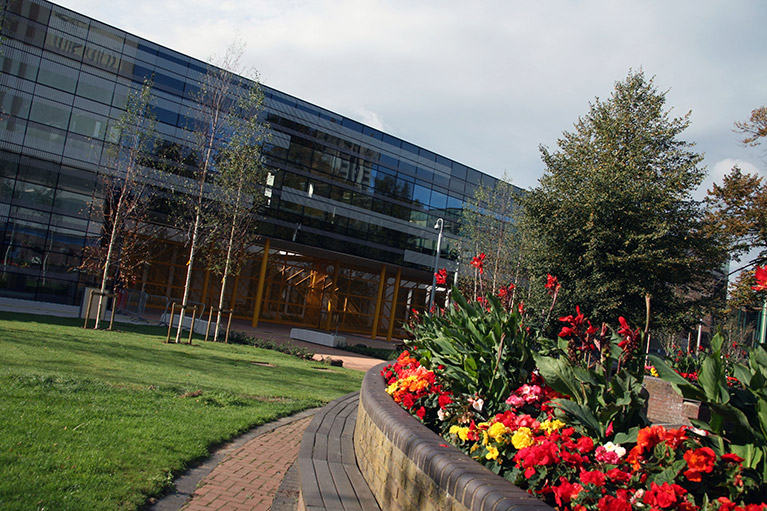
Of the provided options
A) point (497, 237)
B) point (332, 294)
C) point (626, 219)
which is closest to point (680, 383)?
point (626, 219)

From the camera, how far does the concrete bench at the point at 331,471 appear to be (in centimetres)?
357

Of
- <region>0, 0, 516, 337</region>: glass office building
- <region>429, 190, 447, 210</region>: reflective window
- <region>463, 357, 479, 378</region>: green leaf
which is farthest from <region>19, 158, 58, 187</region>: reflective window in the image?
<region>463, 357, 479, 378</region>: green leaf

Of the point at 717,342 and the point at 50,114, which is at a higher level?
the point at 50,114

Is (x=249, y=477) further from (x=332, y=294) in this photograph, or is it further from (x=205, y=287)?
(x=332, y=294)

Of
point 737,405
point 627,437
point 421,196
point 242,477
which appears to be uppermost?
point 421,196

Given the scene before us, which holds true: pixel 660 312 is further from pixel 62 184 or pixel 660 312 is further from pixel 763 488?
pixel 62 184

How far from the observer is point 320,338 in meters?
25.6

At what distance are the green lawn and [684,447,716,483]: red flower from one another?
3374 mm

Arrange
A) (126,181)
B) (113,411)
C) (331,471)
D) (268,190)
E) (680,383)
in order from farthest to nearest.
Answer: (268,190) → (126,181) → (113,411) → (331,471) → (680,383)

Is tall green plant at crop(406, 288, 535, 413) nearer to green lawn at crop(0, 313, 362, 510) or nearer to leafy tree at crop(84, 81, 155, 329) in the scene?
green lawn at crop(0, 313, 362, 510)

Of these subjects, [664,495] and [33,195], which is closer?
[664,495]

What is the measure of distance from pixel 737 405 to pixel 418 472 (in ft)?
6.00

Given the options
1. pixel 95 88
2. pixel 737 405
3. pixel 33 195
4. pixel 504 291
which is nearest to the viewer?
pixel 737 405

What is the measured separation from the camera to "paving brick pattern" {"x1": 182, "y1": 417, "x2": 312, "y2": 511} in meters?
4.22
